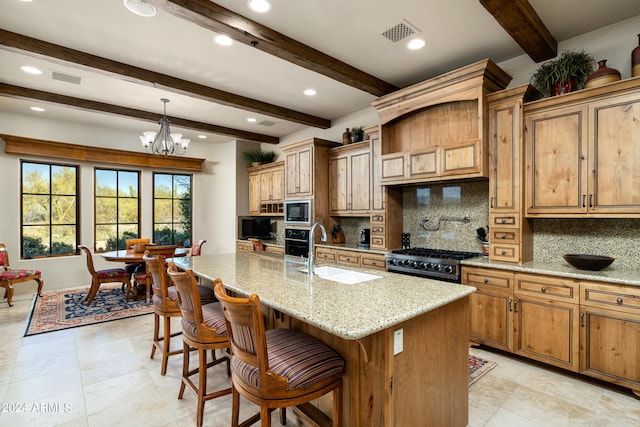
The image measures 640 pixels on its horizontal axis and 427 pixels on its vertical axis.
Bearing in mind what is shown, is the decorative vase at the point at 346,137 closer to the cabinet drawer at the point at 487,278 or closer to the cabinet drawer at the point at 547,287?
the cabinet drawer at the point at 487,278

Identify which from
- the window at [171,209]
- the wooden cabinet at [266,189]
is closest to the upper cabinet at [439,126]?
the wooden cabinet at [266,189]

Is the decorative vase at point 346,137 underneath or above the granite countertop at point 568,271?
above

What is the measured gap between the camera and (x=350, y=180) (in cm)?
484

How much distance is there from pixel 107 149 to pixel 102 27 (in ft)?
12.3

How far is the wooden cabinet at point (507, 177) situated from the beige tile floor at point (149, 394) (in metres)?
1.06

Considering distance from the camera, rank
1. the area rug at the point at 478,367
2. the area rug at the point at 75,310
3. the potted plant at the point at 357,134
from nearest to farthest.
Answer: the area rug at the point at 478,367 → the area rug at the point at 75,310 → the potted plant at the point at 357,134

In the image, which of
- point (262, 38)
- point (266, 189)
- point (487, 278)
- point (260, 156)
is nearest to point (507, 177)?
point (487, 278)

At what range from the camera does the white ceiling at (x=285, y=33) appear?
100 inches

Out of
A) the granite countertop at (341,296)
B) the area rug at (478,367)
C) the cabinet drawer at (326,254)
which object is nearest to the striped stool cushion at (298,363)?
the granite countertop at (341,296)

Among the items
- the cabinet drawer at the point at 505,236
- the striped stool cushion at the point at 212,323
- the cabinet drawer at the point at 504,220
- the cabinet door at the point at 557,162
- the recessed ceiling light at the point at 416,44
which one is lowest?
the striped stool cushion at the point at 212,323

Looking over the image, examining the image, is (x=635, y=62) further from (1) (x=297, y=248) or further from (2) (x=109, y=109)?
(2) (x=109, y=109)

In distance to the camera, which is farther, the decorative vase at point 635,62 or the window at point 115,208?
the window at point 115,208

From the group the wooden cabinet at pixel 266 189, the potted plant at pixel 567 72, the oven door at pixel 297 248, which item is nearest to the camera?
the potted plant at pixel 567 72

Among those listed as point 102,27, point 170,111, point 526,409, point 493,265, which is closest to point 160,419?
point 526,409
